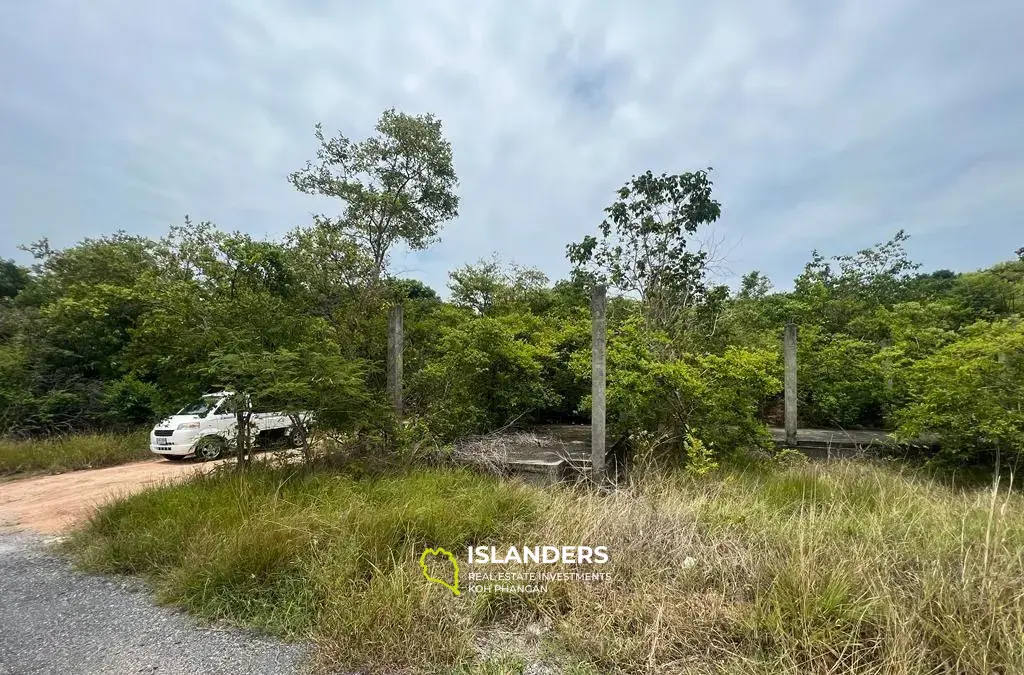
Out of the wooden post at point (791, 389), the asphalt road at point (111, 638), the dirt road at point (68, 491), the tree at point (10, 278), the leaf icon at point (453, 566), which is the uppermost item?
the tree at point (10, 278)

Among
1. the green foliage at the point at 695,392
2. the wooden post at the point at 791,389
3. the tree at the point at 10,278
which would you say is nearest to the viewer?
the green foliage at the point at 695,392

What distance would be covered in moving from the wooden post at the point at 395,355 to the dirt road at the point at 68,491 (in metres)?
1.96

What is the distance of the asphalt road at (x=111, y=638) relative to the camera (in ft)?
6.73

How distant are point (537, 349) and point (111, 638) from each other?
187 inches

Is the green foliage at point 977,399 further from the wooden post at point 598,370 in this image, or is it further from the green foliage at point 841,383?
the wooden post at point 598,370

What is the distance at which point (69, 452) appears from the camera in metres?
7.45

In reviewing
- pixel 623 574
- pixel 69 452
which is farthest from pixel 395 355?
pixel 69 452

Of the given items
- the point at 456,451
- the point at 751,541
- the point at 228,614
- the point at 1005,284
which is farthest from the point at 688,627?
the point at 1005,284

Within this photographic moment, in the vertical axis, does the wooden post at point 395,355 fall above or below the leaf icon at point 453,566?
above

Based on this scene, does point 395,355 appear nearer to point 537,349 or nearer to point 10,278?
point 537,349

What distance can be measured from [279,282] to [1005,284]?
1441 cm

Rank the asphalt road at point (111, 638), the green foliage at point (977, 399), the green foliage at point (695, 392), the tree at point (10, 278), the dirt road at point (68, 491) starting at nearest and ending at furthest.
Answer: the asphalt road at point (111, 638) → the green foliage at point (977, 399) → the dirt road at point (68, 491) → the green foliage at point (695, 392) → the tree at point (10, 278)

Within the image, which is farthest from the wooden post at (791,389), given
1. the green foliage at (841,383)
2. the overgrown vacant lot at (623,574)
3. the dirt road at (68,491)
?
the dirt road at (68,491)

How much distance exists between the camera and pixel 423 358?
5848mm
